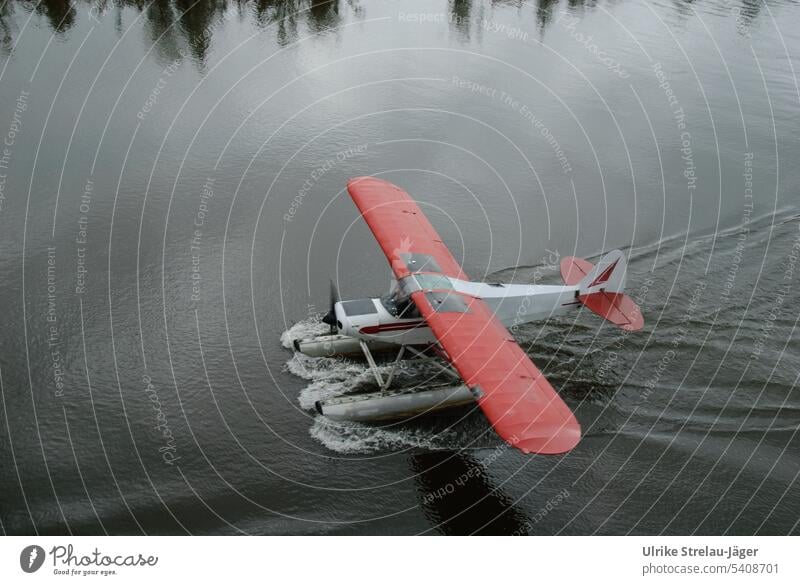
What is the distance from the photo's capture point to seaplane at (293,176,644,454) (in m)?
17.0

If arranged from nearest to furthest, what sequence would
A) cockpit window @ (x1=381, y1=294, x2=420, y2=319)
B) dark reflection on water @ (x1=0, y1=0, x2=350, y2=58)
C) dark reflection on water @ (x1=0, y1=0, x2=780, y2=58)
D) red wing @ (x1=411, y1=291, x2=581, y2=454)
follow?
red wing @ (x1=411, y1=291, x2=581, y2=454)
cockpit window @ (x1=381, y1=294, x2=420, y2=319)
dark reflection on water @ (x1=0, y1=0, x2=350, y2=58)
dark reflection on water @ (x1=0, y1=0, x2=780, y2=58)

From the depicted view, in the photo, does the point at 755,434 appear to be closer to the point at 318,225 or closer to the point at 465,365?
the point at 465,365

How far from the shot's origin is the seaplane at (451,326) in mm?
16984

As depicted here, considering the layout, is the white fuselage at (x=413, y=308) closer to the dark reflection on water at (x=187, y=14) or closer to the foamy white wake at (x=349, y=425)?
the foamy white wake at (x=349, y=425)

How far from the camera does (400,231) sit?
903 inches

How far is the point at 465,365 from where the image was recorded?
59.1 ft

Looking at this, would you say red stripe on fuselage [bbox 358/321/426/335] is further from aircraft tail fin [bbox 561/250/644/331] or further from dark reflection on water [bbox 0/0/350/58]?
dark reflection on water [bbox 0/0/350/58]

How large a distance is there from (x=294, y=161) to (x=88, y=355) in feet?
45.3

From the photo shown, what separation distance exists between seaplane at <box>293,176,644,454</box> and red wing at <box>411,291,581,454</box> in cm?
3

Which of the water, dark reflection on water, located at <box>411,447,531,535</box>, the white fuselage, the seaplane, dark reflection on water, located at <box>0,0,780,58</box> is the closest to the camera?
the seaplane

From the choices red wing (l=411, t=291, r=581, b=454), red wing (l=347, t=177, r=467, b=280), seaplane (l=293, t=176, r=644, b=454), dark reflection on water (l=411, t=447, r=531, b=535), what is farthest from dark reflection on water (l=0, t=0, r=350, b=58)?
dark reflection on water (l=411, t=447, r=531, b=535)

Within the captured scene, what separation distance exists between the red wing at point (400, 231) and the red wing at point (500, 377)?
5.08 ft

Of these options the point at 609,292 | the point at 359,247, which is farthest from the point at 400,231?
the point at 609,292

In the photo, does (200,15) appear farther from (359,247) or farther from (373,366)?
(373,366)
